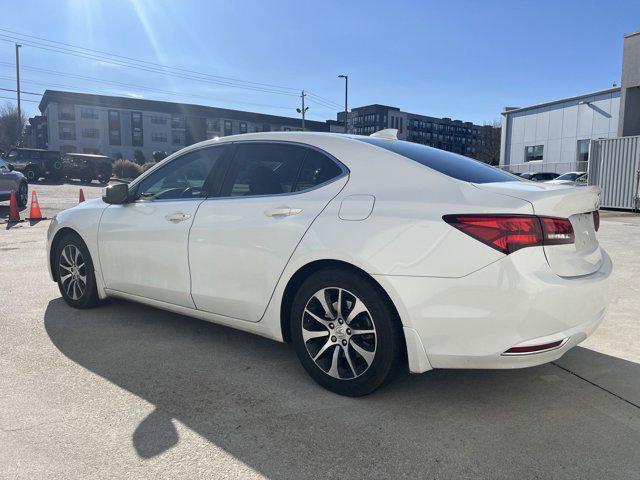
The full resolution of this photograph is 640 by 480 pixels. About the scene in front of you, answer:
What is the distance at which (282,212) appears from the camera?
10.7 ft

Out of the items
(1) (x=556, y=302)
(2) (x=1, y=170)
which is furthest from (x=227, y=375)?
(2) (x=1, y=170)

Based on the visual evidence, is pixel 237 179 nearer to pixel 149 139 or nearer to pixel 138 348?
pixel 138 348

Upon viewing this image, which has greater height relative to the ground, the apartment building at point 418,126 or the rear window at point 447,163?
the apartment building at point 418,126

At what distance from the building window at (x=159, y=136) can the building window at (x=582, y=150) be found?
56.0 meters

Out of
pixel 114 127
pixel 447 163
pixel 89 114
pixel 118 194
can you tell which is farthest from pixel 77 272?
pixel 114 127

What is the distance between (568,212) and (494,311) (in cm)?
73

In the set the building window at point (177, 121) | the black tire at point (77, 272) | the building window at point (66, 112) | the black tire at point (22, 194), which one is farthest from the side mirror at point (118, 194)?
the building window at point (177, 121)

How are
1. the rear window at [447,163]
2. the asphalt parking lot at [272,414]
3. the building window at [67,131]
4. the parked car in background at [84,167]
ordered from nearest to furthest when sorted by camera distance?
the asphalt parking lot at [272,414], the rear window at [447,163], the parked car in background at [84,167], the building window at [67,131]

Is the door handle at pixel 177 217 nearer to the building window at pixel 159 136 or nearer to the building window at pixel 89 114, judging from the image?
the building window at pixel 89 114

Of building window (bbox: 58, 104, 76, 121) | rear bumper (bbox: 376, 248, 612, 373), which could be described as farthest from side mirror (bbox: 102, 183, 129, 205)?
building window (bbox: 58, 104, 76, 121)

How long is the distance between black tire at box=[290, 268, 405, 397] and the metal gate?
2003cm

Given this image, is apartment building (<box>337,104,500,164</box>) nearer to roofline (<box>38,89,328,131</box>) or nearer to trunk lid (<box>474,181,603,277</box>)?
roofline (<box>38,89,328,131</box>)

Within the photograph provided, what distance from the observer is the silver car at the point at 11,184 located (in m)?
13.4

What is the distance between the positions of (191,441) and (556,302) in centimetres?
199
